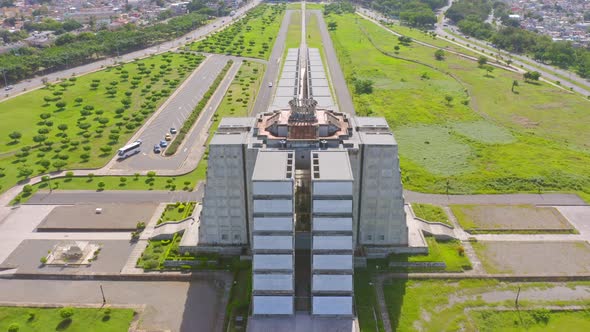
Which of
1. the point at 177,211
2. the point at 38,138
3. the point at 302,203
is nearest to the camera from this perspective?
the point at 302,203

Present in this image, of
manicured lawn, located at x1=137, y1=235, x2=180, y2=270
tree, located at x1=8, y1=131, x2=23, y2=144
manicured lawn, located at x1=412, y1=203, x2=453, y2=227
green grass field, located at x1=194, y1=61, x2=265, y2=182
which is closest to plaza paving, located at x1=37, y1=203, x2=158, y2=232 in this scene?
manicured lawn, located at x1=137, y1=235, x2=180, y2=270

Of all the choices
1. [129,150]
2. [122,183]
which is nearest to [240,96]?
[129,150]

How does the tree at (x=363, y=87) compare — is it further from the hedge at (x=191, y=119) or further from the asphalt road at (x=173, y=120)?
the asphalt road at (x=173, y=120)

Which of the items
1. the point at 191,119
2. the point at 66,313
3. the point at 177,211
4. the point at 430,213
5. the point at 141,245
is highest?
the point at 191,119

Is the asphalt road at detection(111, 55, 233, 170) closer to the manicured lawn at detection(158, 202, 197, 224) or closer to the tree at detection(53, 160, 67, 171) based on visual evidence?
the tree at detection(53, 160, 67, 171)

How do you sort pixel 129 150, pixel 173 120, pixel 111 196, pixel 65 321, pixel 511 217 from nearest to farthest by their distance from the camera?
1. pixel 65 321
2. pixel 511 217
3. pixel 111 196
4. pixel 129 150
5. pixel 173 120

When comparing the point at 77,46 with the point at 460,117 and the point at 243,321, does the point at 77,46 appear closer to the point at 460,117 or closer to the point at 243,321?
the point at 460,117

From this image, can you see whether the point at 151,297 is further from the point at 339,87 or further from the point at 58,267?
the point at 339,87
